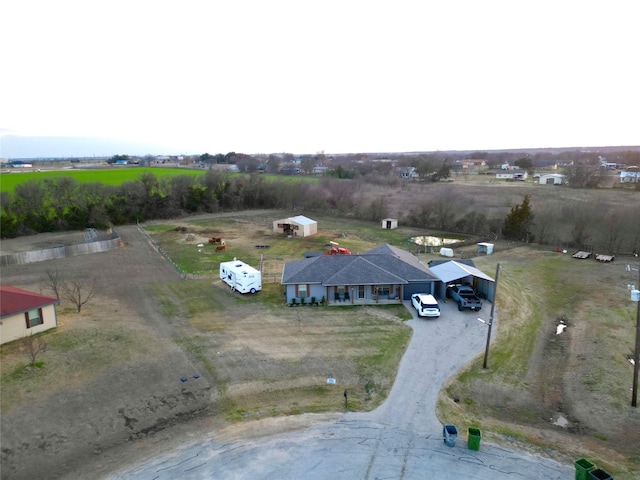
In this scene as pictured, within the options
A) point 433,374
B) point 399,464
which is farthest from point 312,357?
point 399,464

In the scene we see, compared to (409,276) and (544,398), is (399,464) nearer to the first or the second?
(544,398)

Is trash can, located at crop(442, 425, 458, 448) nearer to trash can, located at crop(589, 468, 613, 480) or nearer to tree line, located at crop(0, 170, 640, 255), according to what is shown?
trash can, located at crop(589, 468, 613, 480)

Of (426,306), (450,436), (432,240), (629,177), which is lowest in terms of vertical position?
(432,240)

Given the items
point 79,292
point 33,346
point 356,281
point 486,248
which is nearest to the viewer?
point 33,346

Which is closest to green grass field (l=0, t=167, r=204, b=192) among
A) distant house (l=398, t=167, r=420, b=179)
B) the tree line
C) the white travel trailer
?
the tree line

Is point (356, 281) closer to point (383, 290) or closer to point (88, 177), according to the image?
point (383, 290)

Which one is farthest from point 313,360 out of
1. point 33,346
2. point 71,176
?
point 71,176
